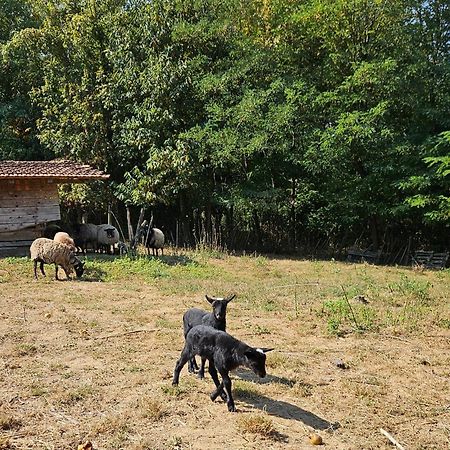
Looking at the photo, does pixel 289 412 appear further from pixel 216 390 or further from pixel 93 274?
pixel 93 274

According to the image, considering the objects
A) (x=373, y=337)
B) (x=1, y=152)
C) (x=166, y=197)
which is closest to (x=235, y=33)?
(x=166, y=197)

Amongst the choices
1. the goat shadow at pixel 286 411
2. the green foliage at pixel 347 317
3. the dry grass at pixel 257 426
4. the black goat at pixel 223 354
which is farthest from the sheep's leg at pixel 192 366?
the green foliage at pixel 347 317

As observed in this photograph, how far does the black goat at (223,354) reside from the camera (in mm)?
5431

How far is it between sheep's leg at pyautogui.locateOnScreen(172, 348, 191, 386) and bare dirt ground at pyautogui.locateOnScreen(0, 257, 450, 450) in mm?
132

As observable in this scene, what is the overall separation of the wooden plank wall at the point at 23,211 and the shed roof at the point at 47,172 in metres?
0.38

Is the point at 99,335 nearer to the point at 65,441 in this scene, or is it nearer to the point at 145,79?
the point at 65,441

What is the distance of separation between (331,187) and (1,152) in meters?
14.2

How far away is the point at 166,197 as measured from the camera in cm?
2102

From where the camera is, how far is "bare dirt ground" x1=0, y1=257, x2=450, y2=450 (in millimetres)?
5094

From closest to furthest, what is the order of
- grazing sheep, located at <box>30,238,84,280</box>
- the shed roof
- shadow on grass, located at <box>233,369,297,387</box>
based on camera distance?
1. shadow on grass, located at <box>233,369,297,387</box>
2. grazing sheep, located at <box>30,238,84,280</box>
3. the shed roof

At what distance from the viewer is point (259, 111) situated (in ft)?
64.2

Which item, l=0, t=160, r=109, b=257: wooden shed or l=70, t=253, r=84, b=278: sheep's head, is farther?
l=0, t=160, r=109, b=257: wooden shed

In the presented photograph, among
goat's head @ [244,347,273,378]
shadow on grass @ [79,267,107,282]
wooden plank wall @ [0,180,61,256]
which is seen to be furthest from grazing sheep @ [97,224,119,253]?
goat's head @ [244,347,273,378]

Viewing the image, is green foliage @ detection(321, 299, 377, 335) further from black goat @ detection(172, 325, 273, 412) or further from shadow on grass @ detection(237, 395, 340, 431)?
black goat @ detection(172, 325, 273, 412)
